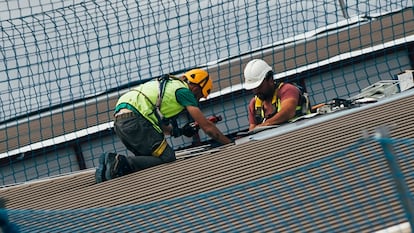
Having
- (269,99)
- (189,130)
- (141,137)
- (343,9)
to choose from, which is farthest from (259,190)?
(343,9)

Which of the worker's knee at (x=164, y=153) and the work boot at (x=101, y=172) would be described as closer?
the work boot at (x=101, y=172)

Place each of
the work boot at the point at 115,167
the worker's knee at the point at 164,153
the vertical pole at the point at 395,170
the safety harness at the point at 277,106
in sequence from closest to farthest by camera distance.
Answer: the vertical pole at the point at 395,170
the work boot at the point at 115,167
the worker's knee at the point at 164,153
the safety harness at the point at 277,106

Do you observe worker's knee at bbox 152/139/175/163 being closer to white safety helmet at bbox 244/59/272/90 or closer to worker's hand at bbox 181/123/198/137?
worker's hand at bbox 181/123/198/137

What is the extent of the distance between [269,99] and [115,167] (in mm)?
1473

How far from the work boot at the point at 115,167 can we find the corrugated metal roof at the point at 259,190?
10 cm

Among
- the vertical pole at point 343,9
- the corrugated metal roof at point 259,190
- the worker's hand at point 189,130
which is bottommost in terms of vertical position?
the corrugated metal roof at point 259,190

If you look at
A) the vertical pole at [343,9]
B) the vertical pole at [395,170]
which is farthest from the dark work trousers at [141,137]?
the vertical pole at [343,9]

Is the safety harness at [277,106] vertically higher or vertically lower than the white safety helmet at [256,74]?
lower

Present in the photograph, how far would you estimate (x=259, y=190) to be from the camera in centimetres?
609

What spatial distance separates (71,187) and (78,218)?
50.2 inches

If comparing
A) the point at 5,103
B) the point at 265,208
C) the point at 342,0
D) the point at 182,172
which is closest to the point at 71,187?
the point at 182,172

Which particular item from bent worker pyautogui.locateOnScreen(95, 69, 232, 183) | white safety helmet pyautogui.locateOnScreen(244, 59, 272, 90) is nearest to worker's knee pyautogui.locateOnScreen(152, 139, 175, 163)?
bent worker pyautogui.locateOnScreen(95, 69, 232, 183)

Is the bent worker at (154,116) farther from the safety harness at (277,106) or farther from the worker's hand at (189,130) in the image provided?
the safety harness at (277,106)

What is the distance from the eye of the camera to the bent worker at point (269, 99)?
8.05 metres
